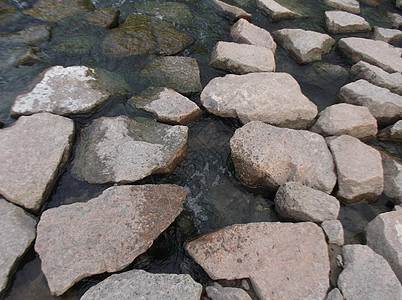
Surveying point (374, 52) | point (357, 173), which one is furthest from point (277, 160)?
point (374, 52)

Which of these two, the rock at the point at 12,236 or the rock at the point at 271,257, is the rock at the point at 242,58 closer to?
the rock at the point at 271,257

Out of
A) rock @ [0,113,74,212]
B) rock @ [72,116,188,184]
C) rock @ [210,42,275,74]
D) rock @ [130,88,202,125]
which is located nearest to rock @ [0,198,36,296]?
rock @ [0,113,74,212]

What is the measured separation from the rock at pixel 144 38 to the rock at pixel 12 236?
2519 millimetres

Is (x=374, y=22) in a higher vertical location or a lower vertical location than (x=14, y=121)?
higher

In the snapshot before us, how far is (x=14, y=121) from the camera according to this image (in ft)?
10.9

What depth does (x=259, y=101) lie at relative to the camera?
3.67 m

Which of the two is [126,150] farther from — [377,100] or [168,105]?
[377,100]

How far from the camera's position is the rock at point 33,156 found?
2703mm

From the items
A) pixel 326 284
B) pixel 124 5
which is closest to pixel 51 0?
pixel 124 5

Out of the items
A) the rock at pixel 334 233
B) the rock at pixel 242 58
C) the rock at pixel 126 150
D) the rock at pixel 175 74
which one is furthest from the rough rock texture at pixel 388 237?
the rock at pixel 175 74

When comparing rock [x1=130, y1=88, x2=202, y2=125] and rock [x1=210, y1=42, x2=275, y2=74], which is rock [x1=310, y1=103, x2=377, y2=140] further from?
rock [x1=130, y1=88, x2=202, y2=125]

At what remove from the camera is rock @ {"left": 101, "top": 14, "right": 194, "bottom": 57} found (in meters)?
4.32

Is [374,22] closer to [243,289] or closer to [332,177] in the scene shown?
[332,177]

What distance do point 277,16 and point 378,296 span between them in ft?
15.6
